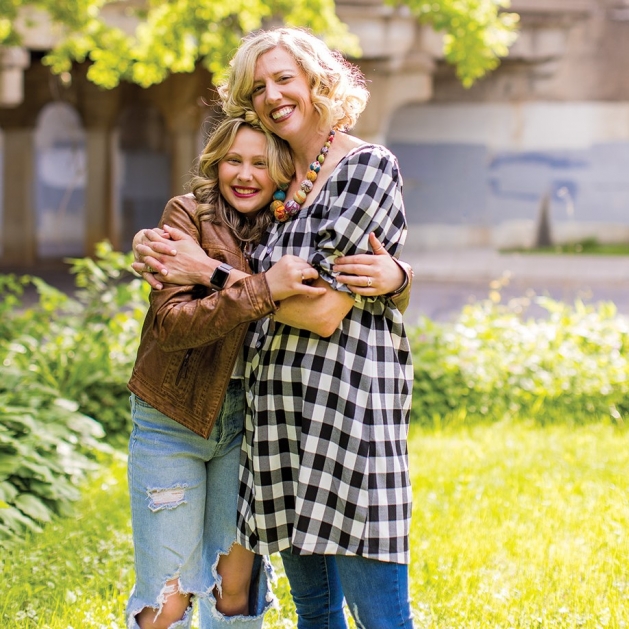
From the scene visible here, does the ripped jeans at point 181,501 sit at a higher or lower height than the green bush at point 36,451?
higher

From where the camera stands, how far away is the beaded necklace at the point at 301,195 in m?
2.40

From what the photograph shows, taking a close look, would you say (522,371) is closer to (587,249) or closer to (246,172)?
(246,172)

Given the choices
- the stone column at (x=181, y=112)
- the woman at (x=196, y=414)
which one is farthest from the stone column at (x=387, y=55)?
the woman at (x=196, y=414)

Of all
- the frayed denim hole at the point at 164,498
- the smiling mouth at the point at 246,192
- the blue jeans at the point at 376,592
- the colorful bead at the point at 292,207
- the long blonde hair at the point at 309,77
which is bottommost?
the blue jeans at the point at 376,592

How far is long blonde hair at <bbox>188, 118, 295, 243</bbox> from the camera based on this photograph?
8.06ft

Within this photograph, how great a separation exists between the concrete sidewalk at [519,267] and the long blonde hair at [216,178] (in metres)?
12.3

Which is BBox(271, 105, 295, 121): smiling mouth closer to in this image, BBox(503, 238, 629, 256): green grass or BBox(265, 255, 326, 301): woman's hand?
BBox(265, 255, 326, 301): woman's hand

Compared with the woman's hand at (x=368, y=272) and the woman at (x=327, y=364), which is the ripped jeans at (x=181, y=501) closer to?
the woman at (x=327, y=364)

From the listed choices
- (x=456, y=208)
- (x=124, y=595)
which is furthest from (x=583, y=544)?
(x=456, y=208)

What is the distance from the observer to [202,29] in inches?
294

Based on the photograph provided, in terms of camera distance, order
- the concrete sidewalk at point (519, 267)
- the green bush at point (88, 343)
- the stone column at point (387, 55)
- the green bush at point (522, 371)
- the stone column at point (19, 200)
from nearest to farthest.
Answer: the green bush at point (88, 343) → the green bush at point (522, 371) → the stone column at point (387, 55) → the concrete sidewalk at point (519, 267) → the stone column at point (19, 200)

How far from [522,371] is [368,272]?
4.59m

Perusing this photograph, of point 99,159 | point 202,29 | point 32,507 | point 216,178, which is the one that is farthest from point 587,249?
point 216,178

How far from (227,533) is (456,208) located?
16690 millimetres
